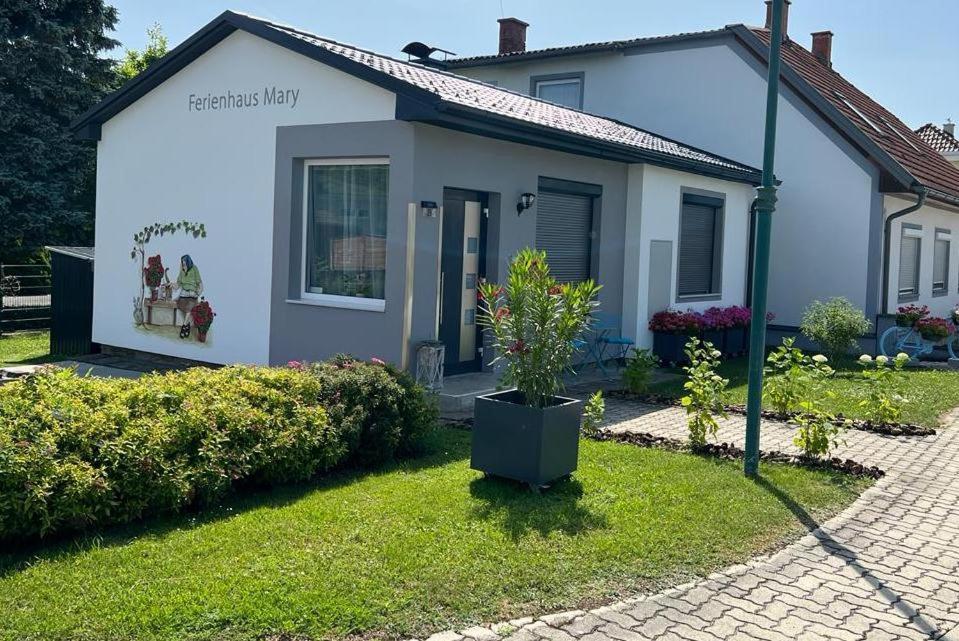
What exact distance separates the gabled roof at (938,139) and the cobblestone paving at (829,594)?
25412 mm

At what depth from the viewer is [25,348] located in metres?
15.3

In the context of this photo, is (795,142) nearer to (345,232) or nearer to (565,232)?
(565,232)

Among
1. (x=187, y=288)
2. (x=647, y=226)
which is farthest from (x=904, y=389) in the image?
(x=187, y=288)

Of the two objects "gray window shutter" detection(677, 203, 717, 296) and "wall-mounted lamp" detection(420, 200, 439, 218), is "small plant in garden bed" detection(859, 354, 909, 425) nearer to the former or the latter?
"wall-mounted lamp" detection(420, 200, 439, 218)

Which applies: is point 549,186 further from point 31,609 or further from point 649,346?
point 31,609

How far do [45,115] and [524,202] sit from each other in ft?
63.1

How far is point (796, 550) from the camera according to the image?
5.87 meters

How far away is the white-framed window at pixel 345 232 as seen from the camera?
10.8m

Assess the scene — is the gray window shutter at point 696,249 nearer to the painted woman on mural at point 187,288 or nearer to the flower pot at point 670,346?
the flower pot at point 670,346

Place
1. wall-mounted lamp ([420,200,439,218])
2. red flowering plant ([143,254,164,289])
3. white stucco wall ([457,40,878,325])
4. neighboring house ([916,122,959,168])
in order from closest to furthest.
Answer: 1. wall-mounted lamp ([420,200,439,218])
2. red flowering plant ([143,254,164,289])
3. white stucco wall ([457,40,878,325])
4. neighboring house ([916,122,959,168])

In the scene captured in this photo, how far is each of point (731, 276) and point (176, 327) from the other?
31.7 feet

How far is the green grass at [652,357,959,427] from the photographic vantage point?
10.8 meters

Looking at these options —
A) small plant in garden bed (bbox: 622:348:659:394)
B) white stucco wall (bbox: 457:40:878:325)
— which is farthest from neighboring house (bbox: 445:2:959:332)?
small plant in garden bed (bbox: 622:348:659:394)

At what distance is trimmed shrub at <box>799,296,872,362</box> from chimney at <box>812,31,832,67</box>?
37.5ft
